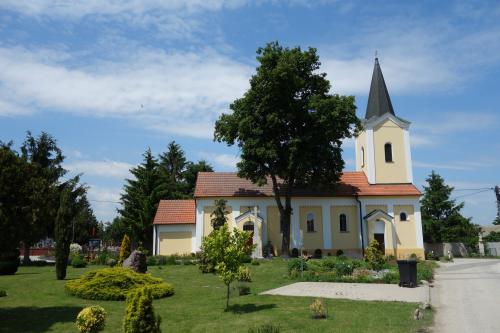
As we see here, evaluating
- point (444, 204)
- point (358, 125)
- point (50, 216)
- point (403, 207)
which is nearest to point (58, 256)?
point (50, 216)

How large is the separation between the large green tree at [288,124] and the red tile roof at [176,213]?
25.8 ft

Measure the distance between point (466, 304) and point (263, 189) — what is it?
85.7 feet

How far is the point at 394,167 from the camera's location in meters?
40.9

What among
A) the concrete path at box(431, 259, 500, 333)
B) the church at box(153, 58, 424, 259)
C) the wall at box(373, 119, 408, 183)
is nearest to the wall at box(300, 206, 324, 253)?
the church at box(153, 58, 424, 259)

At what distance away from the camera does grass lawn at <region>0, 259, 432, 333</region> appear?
10820mm

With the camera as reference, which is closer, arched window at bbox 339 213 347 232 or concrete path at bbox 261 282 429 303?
concrete path at bbox 261 282 429 303

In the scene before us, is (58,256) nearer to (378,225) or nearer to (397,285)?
(397,285)

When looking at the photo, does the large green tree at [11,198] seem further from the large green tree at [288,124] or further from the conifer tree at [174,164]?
the conifer tree at [174,164]

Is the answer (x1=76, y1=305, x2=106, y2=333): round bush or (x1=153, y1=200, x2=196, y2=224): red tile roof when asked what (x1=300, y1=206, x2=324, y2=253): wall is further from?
(x1=76, y1=305, x2=106, y2=333): round bush

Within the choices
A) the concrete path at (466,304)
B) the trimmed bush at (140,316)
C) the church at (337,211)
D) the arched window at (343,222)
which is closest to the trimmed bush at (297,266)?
the concrete path at (466,304)

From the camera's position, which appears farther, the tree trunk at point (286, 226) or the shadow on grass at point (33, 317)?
the tree trunk at point (286, 226)

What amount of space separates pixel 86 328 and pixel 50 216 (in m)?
5.67

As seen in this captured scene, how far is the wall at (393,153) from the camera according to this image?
40.8 meters

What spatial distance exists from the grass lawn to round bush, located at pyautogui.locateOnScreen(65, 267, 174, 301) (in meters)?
0.35
